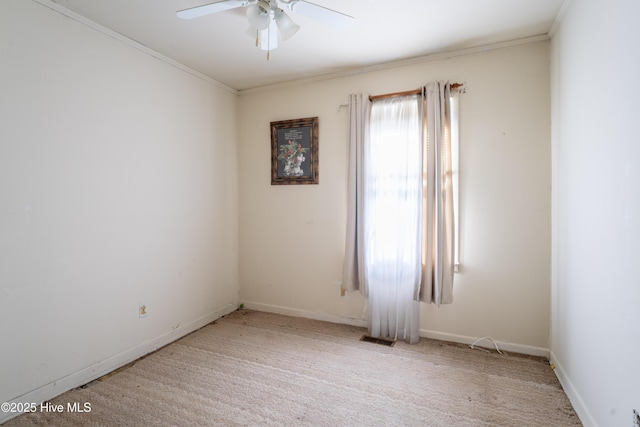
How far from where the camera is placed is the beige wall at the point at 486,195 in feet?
8.34

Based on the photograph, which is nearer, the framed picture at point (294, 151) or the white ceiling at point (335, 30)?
the white ceiling at point (335, 30)

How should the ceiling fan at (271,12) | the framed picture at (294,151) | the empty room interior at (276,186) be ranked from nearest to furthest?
the empty room interior at (276,186) → the ceiling fan at (271,12) → the framed picture at (294,151)

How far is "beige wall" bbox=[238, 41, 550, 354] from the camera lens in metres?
2.54

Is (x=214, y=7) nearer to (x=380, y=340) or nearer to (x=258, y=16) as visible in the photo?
(x=258, y=16)

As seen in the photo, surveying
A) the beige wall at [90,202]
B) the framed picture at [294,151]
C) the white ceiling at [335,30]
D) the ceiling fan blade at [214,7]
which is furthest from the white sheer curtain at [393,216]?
the beige wall at [90,202]

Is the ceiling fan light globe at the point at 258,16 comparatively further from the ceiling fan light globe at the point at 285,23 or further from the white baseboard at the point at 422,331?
the white baseboard at the point at 422,331

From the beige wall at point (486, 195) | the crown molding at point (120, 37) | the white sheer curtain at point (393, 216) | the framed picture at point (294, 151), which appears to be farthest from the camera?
the framed picture at point (294, 151)

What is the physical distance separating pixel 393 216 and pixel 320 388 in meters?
1.54

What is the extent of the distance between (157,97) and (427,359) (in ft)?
10.4

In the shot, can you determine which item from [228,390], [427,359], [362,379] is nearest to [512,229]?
[427,359]

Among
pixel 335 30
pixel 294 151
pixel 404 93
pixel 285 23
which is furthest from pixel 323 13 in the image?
pixel 294 151

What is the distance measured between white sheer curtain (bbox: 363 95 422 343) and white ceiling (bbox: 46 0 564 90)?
51cm

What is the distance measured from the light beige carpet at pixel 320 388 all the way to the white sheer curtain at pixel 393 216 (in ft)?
1.05

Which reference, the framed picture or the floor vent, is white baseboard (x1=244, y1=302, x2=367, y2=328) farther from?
the framed picture
